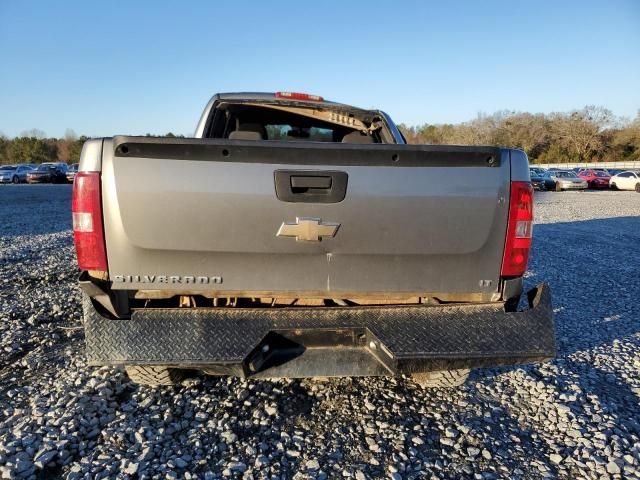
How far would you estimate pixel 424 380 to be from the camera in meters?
2.95

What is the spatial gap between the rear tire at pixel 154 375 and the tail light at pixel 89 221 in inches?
32.4

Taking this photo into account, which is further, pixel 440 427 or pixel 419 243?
pixel 440 427

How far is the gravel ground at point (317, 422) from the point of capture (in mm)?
2225

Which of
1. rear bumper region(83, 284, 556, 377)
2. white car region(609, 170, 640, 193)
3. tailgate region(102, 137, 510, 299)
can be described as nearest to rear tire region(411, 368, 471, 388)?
rear bumper region(83, 284, 556, 377)

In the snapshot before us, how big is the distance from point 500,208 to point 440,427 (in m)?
1.40

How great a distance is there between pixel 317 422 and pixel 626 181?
37.7m

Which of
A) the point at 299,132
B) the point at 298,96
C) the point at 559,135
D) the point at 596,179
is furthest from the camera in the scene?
the point at 559,135

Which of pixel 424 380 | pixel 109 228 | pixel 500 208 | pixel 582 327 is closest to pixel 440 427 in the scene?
pixel 424 380

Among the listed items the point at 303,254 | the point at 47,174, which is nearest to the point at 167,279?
the point at 303,254

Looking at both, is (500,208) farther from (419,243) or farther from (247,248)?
(247,248)

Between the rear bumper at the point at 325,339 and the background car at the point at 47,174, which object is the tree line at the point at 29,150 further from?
the rear bumper at the point at 325,339

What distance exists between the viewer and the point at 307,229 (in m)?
2.15

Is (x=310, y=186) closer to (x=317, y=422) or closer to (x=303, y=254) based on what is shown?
(x=303, y=254)

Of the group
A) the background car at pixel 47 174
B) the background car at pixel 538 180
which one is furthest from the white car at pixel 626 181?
the background car at pixel 47 174
